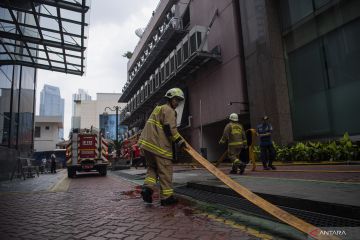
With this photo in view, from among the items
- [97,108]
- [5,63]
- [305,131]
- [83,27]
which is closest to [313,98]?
[305,131]

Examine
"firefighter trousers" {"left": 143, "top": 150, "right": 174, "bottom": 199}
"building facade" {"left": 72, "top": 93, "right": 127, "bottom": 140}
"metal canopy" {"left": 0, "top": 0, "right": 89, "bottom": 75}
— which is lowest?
"firefighter trousers" {"left": 143, "top": 150, "right": 174, "bottom": 199}

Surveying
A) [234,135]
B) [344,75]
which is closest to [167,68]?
[344,75]

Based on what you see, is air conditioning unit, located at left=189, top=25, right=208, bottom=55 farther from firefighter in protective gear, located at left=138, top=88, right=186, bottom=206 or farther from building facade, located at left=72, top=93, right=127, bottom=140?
building facade, located at left=72, top=93, right=127, bottom=140

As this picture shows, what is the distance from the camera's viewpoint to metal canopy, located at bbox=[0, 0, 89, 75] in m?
10.6

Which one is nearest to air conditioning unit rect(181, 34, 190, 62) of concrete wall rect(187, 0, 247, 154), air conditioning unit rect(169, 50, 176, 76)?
concrete wall rect(187, 0, 247, 154)

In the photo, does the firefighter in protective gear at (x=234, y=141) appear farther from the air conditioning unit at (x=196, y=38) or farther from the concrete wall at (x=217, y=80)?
the air conditioning unit at (x=196, y=38)

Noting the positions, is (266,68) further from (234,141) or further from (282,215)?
(282,215)

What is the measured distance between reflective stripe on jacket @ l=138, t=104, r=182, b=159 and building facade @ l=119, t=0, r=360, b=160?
335 inches

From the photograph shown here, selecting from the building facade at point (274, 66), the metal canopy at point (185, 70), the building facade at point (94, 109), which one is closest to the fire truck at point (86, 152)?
the building facade at point (274, 66)

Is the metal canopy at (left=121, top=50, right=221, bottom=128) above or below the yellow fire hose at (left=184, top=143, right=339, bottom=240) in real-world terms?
above

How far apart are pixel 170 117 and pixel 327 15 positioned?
10.2 metres

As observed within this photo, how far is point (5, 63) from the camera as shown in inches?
544

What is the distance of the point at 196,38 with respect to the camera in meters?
19.6

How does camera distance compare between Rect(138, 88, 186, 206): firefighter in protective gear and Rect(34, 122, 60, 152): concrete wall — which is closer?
Rect(138, 88, 186, 206): firefighter in protective gear
